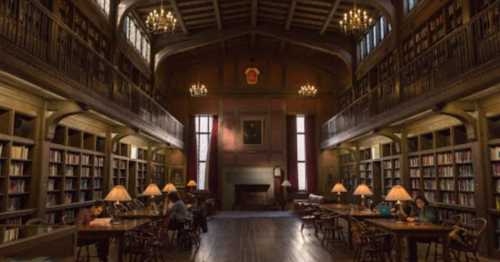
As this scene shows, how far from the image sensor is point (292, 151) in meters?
20.6

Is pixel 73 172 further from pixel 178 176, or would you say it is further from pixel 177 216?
pixel 178 176

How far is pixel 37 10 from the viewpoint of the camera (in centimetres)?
620

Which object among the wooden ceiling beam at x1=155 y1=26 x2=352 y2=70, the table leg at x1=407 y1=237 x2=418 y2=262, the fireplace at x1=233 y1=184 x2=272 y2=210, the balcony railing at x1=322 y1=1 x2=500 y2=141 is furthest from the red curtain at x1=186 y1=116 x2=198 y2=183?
the table leg at x1=407 y1=237 x2=418 y2=262

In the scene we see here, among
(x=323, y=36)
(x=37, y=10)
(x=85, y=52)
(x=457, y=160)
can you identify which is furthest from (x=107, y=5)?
(x=457, y=160)

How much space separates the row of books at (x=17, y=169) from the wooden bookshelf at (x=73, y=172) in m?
0.77

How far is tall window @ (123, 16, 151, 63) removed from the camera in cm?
1415

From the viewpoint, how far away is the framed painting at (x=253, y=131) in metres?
20.2

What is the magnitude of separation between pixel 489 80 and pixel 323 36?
37.4ft

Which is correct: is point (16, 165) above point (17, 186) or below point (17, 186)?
above

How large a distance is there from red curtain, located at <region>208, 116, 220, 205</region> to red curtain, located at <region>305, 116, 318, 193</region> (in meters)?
4.28

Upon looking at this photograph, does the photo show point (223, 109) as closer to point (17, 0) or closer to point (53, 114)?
point (53, 114)

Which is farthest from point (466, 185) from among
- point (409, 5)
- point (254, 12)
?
point (254, 12)

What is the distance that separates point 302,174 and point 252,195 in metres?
2.77

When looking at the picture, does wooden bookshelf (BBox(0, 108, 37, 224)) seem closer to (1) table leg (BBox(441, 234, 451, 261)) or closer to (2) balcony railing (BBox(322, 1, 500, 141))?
(1) table leg (BBox(441, 234, 451, 261))
